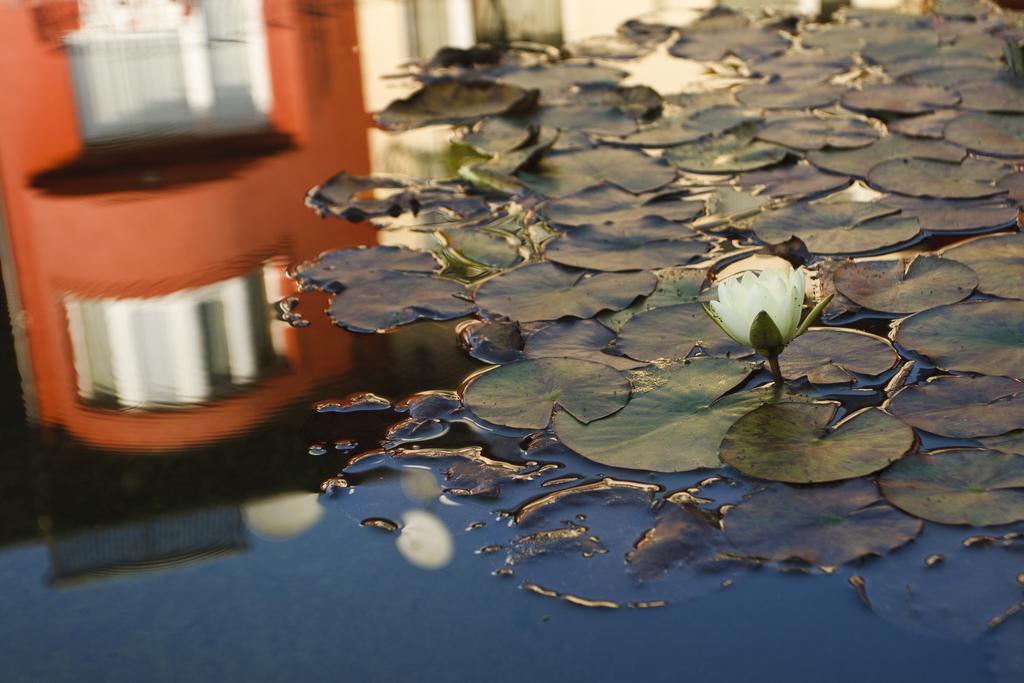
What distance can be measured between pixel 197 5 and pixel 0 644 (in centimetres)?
300

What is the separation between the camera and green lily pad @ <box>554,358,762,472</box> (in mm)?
1146

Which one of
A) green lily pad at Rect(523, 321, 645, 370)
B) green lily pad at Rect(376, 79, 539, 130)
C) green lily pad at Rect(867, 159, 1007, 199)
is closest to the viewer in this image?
green lily pad at Rect(523, 321, 645, 370)

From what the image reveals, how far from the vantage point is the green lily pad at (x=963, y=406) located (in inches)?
45.2

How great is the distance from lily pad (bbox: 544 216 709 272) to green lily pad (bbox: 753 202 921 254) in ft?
0.43

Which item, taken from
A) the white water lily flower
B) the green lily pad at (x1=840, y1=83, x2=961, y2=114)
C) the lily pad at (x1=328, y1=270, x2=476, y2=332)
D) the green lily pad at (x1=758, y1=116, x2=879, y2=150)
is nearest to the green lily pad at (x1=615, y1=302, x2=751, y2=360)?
the white water lily flower

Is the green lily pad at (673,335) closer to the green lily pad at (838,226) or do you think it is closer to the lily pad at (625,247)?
the lily pad at (625,247)

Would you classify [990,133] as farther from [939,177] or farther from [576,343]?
[576,343]

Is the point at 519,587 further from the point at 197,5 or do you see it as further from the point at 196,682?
the point at 197,5

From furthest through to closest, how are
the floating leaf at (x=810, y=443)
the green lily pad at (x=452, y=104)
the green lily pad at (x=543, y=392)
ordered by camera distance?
the green lily pad at (x=452, y=104) < the green lily pad at (x=543, y=392) < the floating leaf at (x=810, y=443)

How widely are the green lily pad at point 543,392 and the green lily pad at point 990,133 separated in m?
1.09

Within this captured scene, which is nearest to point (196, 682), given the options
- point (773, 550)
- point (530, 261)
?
point (773, 550)

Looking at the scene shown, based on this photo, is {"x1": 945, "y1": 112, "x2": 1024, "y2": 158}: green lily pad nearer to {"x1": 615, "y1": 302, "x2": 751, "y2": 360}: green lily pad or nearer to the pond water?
the pond water

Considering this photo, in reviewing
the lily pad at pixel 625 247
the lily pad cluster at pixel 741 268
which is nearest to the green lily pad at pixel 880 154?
the lily pad cluster at pixel 741 268

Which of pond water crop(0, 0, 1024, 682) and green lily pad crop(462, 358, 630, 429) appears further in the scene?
green lily pad crop(462, 358, 630, 429)
